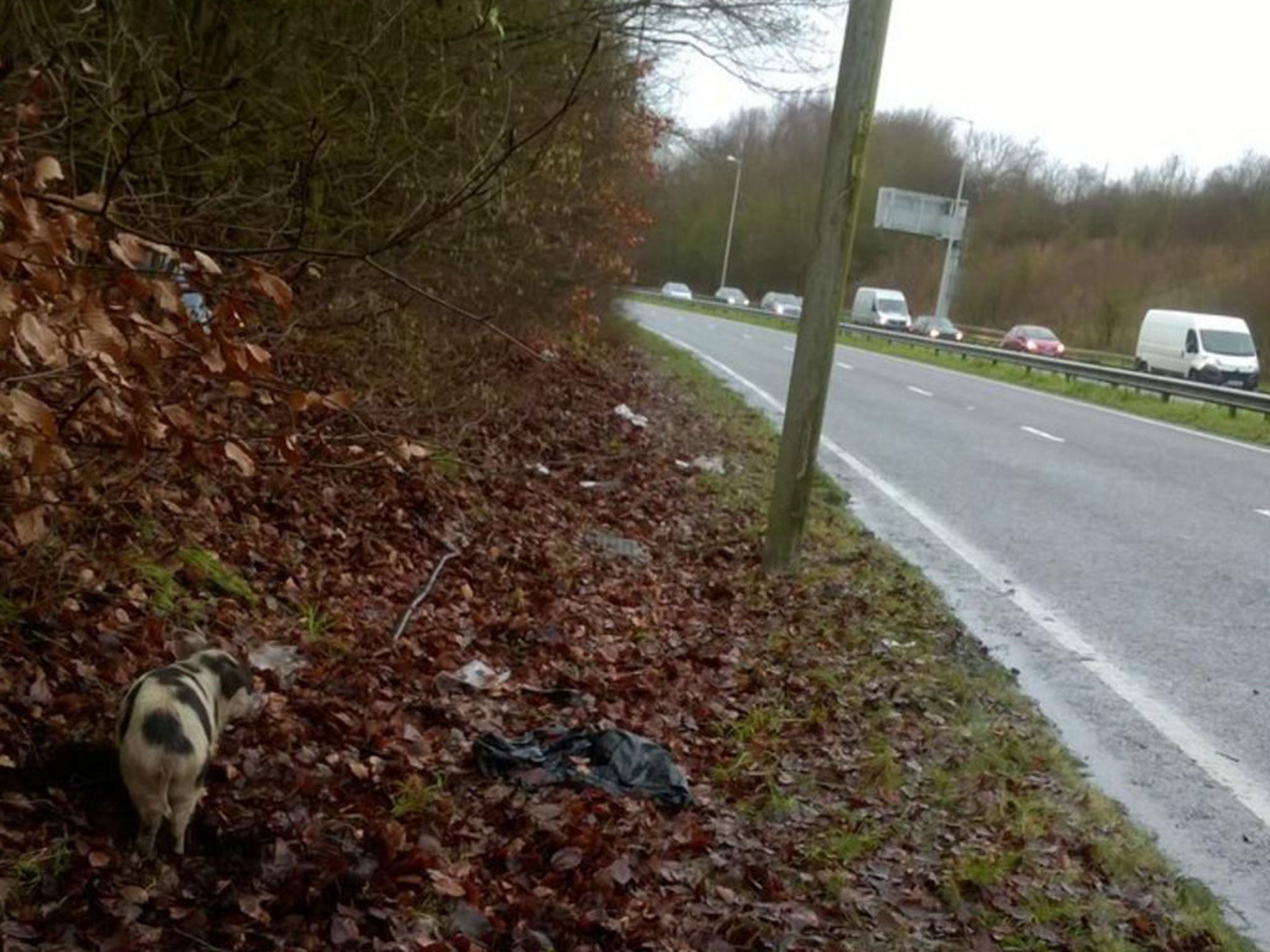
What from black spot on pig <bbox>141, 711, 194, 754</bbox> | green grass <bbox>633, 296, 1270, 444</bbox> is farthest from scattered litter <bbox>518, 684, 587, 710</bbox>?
green grass <bbox>633, 296, 1270, 444</bbox>

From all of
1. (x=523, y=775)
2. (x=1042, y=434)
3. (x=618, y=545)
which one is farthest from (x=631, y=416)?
(x=523, y=775)

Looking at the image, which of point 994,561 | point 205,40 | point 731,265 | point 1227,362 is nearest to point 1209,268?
point 1227,362

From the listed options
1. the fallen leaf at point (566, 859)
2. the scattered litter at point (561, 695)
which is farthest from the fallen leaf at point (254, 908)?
the scattered litter at point (561, 695)

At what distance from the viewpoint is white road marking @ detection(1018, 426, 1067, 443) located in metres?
17.0

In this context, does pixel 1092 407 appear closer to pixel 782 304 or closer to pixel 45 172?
pixel 45 172

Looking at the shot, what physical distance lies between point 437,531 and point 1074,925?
497 cm

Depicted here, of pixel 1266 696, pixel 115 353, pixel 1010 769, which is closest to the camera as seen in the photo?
pixel 115 353

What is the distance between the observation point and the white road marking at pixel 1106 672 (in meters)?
5.39

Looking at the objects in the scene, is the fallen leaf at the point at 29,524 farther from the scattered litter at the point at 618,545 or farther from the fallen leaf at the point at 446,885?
the scattered litter at the point at 618,545

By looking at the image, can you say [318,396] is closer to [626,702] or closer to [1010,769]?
[626,702]

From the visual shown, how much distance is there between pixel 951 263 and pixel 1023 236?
32.0ft

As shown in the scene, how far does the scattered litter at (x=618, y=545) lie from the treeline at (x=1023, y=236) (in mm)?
31049

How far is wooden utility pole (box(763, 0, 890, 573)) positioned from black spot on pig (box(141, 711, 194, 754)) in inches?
205

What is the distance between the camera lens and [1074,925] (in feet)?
13.6
